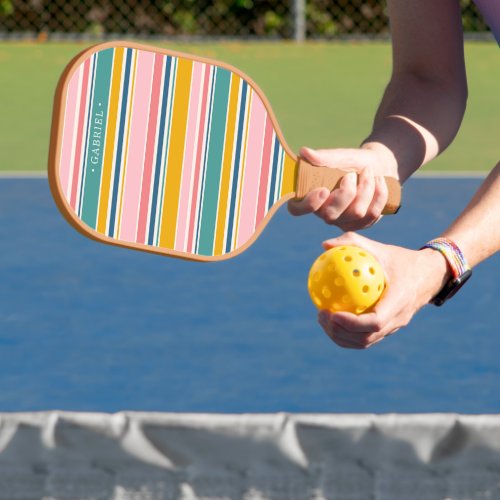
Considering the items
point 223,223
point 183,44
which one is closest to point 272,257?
point 223,223

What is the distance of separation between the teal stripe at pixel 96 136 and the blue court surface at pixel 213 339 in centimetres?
187

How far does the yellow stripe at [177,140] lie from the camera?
97.0 inches

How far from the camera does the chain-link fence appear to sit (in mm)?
13133

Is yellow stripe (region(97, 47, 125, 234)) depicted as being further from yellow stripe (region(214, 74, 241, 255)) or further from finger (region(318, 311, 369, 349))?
finger (region(318, 311, 369, 349))

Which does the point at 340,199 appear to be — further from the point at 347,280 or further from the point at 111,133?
the point at 111,133

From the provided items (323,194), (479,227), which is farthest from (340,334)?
(323,194)

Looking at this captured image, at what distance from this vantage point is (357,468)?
2.32 metres

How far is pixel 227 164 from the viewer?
256cm

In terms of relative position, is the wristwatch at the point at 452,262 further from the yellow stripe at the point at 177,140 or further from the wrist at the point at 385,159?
the yellow stripe at the point at 177,140

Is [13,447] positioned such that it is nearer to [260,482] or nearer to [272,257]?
[260,482]

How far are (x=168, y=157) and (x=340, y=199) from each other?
0.31m

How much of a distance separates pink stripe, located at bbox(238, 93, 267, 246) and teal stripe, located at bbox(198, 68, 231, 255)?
6 cm

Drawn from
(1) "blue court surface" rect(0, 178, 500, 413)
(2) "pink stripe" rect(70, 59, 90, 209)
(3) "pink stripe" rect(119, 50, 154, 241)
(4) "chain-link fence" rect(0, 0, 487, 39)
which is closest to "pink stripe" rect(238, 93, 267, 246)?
(3) "pink stripe" rect(119, 50, 154, 241)

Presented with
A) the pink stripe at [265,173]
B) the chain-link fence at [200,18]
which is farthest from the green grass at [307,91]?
the pink stripe at [265,173]
